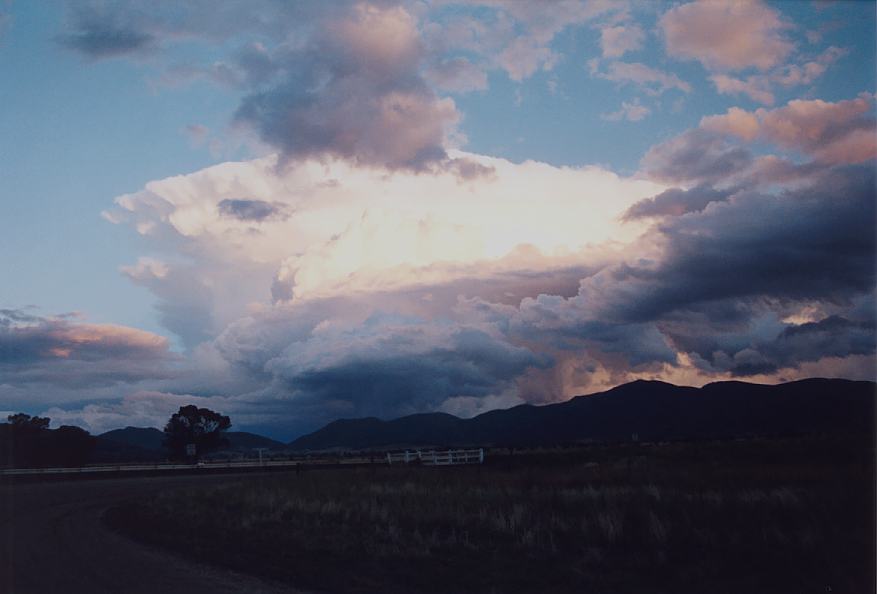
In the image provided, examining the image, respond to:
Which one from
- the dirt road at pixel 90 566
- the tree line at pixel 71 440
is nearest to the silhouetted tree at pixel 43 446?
the tree line at pixel 71 440

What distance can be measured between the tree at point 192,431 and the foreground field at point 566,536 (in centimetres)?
7238

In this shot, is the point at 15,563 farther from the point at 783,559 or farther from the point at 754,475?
the point at 754,475

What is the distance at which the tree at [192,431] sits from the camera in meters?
94.1

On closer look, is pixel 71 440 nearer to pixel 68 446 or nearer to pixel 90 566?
pixel 68 446

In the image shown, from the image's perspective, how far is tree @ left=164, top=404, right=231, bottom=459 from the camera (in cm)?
9406

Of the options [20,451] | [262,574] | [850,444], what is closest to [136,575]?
[262,574]

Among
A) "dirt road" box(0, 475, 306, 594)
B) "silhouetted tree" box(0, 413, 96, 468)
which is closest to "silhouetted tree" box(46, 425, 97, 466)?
"silhouetted tree" box(0, 413, 96, 468)

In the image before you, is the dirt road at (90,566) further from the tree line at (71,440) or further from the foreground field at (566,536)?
the tree line at (71,440)

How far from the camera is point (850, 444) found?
36.9 metres

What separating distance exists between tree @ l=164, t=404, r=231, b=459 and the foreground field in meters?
72.4

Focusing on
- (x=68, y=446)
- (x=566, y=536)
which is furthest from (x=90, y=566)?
(x=68, y=446)

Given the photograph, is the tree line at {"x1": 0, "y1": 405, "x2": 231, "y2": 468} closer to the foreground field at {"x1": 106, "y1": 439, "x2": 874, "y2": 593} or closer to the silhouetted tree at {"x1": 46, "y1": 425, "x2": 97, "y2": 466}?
the silhouetted tree at {"x1": 46, "y1": 425, "x2": 97, "y2": 466}

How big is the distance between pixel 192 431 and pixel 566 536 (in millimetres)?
86145

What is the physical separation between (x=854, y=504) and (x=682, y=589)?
5.61 metres
